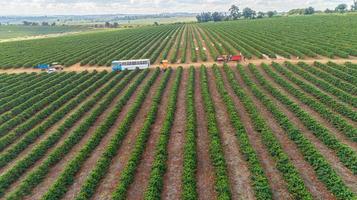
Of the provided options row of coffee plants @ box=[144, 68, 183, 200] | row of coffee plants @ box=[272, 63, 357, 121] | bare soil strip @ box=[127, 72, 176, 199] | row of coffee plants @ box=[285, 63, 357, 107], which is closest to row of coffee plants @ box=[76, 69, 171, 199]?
bare soil strip @ box=[127, 72, 176, 199]

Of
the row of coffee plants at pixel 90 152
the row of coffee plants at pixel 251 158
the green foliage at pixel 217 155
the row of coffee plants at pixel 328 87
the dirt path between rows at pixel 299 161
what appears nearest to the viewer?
the row of coffee plants at pixel 251 158

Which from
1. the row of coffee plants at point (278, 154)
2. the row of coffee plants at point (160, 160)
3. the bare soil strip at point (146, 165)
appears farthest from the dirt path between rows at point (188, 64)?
the bare soil strip at point (146, 165)

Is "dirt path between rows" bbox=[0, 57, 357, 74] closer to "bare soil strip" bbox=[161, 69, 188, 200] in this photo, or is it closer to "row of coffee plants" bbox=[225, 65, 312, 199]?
"row of coffee plants" bbox=[225, 65, 312, 199]

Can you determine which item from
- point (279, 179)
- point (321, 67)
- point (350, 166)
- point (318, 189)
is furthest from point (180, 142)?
point (321, 67)

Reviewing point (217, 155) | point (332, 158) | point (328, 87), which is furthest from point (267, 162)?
point (328, 87)

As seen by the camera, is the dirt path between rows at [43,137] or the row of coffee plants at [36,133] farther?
the row of coffee plants at [36,133]

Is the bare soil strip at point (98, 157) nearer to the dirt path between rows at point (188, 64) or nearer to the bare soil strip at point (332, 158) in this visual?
the bare soil strip at point (332, 158)
